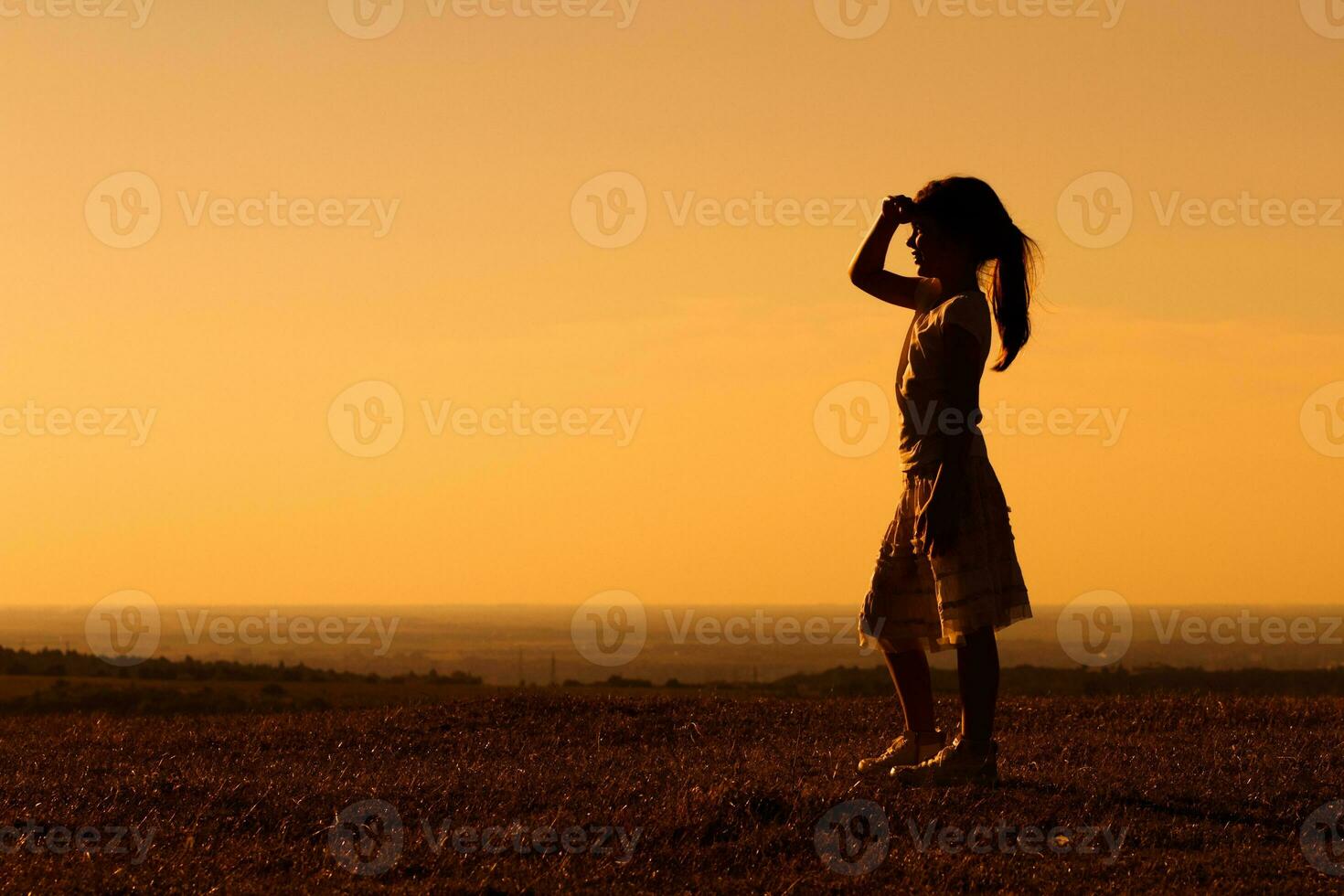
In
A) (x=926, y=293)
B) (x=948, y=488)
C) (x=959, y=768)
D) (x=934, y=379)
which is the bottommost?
(x=959, y=768)

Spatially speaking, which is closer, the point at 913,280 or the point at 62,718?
the point at 913,280

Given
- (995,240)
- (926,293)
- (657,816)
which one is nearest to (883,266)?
(926,293)

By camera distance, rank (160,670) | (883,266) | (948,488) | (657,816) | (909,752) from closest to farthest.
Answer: (657,816) < (948,488) < (909,752) < (883,266) < (160,670)

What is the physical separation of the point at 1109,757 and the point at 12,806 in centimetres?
660

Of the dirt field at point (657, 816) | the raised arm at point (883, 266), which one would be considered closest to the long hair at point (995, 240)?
the raised arm at point (883, 266)

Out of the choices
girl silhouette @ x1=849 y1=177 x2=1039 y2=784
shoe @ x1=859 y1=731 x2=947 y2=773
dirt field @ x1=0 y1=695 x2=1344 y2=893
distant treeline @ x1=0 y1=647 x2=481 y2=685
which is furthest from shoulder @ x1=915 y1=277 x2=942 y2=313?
distant treeline @ x1=0 y1=647 x2=481 y2=685

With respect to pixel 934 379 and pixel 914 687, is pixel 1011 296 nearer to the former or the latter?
pixel 934 379

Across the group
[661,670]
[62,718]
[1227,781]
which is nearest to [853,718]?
[1227,781]

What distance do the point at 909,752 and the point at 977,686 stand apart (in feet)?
2.30

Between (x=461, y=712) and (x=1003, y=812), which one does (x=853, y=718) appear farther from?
(x=1003, y=812)

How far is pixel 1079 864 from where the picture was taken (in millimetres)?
6848

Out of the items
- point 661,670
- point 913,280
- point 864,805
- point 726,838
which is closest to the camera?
point 726,838

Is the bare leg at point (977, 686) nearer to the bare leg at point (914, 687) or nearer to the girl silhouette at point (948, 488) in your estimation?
the girl silhouette at point (948, 488)

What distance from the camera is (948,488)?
838cm
